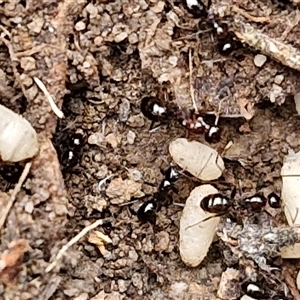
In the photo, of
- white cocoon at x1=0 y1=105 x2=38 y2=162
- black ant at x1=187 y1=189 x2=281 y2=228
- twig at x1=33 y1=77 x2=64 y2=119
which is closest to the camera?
white cocoon at x1=0 y1=105 x2=38 y2=162

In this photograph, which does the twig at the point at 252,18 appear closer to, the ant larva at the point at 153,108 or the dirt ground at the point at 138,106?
the dirt ground at the point at 138,106

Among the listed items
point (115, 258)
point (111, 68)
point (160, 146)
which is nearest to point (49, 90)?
point (111, 68)

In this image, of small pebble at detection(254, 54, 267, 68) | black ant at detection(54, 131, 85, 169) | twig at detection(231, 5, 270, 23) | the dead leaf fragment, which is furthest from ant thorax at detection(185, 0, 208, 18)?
the dead leaf fragment

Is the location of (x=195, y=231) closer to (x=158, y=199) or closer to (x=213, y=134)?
(x=158, y=199)

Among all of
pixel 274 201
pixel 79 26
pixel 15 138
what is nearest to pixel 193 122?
pixel 274 201

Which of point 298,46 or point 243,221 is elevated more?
point 298,46

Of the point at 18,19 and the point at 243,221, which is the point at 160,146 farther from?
the point at 18,19

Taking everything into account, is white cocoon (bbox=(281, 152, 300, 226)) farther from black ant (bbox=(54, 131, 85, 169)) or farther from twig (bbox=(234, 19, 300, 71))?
black ant (bbox=(54, 131, 85, 169))
